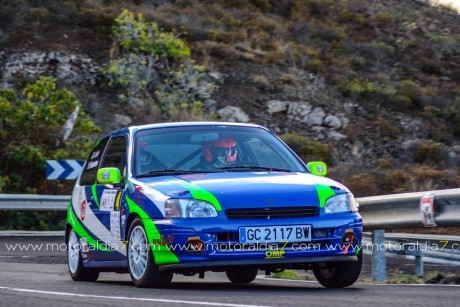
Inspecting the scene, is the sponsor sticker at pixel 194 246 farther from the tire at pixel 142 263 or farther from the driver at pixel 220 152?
the driver at pixel 220 152

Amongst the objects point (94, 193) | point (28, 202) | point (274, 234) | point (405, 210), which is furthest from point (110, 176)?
point (28, 202)

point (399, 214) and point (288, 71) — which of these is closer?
point (399, 214)

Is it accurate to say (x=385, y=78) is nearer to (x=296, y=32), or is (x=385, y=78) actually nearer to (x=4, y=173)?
(x=296, y=32)

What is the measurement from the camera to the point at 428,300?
21.8 feet

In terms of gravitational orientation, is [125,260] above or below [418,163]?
above

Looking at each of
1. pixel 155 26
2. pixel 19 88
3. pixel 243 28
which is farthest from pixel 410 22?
pixel 19 88

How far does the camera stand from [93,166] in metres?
10.1

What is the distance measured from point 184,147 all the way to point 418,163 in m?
19.4

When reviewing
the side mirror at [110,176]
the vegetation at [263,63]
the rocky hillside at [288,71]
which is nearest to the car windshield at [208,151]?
the side mirror at [110,176]

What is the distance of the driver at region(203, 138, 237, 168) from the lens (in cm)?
877

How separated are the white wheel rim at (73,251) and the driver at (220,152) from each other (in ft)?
6.19

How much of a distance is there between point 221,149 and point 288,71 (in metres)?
25.0

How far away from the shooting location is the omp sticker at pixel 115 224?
8.63 meters

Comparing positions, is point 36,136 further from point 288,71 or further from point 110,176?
point 110,176
